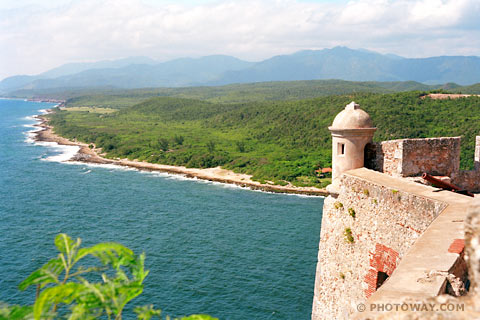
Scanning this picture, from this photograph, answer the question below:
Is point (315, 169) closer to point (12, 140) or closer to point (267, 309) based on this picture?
point (267, 309)

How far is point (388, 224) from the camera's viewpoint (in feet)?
31.8

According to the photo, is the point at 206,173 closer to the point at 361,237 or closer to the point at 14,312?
the point at 361,237

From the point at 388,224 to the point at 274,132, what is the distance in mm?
78469

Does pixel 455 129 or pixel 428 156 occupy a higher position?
pixel 428 156

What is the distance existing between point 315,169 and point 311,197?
1068 centimetres

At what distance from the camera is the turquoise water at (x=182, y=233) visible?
26.0 meters

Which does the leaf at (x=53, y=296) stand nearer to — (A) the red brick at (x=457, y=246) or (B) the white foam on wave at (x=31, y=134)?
(A) the red brick at (x=457, y=246)

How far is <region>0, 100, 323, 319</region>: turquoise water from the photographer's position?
26016mm

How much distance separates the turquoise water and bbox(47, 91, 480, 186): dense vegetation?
11.5m

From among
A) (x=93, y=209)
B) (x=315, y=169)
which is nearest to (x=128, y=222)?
(x=93, y=209)

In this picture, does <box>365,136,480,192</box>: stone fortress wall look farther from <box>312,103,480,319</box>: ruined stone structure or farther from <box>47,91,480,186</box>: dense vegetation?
<box>47,91,480,186</box>: dense vegetation

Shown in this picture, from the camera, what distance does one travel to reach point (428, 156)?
39.3 feet

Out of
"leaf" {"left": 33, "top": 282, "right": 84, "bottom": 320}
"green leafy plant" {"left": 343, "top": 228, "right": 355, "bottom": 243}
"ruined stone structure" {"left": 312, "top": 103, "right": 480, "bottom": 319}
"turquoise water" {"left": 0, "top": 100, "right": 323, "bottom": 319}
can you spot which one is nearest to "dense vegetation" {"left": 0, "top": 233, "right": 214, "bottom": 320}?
"leaf" {"left": 33, "top": 282, "right": 84, "bottom": 320}

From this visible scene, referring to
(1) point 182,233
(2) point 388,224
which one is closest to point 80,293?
(2) point 388,224
